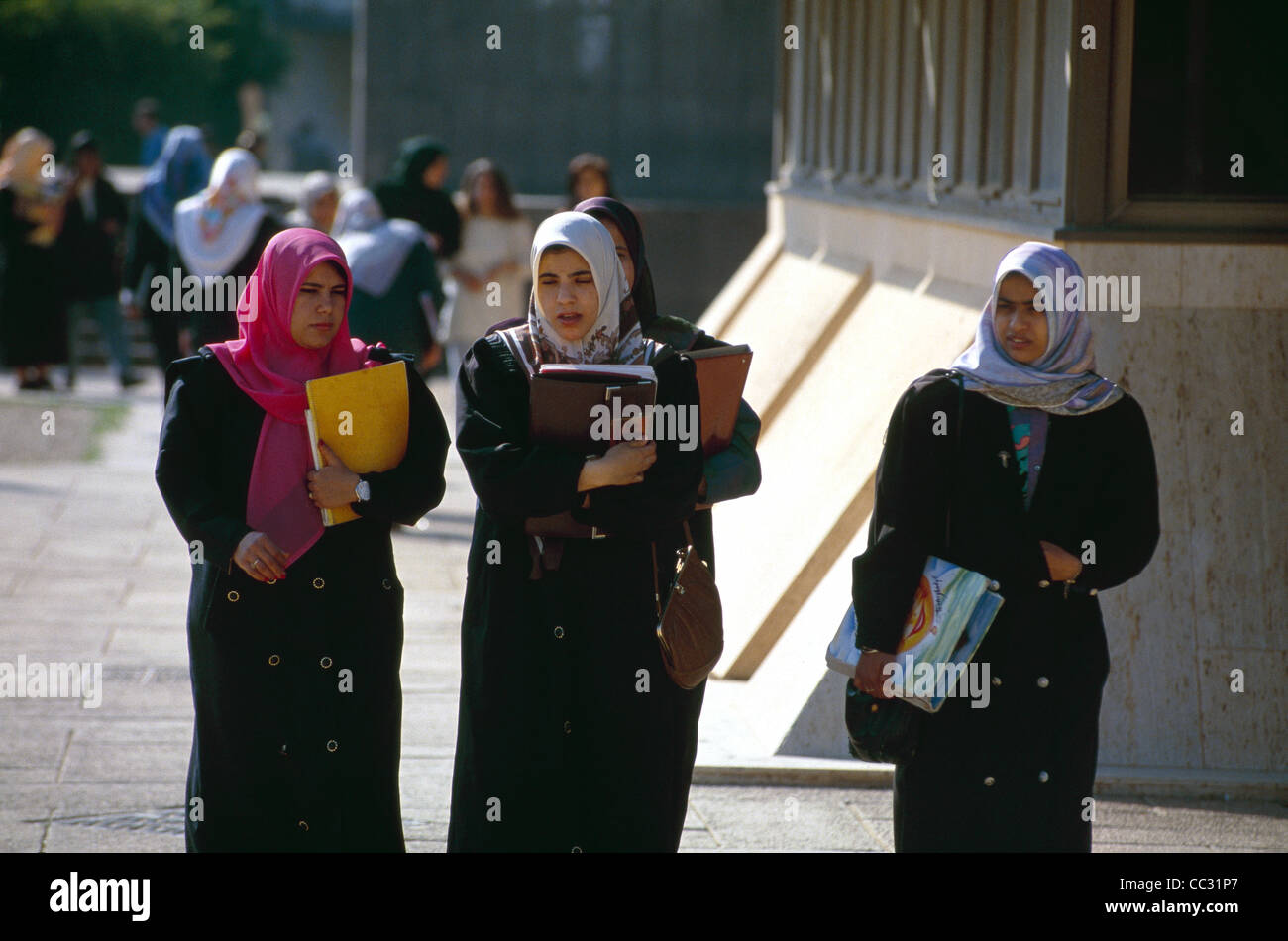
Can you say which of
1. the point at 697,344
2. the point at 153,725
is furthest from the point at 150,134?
the point at 697,344

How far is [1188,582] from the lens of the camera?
6695mm

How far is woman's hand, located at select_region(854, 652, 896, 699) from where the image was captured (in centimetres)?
451

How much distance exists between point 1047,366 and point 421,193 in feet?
25.6

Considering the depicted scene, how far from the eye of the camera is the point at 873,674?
452cm

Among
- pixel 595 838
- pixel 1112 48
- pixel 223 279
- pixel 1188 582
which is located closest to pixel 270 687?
pixel 595 838

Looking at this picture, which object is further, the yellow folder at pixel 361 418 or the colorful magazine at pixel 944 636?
the yellow folder at pixel 361 418

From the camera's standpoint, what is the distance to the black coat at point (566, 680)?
15.1ft

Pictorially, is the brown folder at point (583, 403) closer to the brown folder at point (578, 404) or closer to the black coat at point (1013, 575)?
the brown folder at point (578, 404)

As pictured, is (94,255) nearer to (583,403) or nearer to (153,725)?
(153,725)

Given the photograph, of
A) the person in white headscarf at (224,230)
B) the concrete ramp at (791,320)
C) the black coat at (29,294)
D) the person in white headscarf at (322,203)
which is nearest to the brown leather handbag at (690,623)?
the concrete ramp at (791,320)

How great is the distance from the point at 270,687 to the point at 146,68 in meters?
43.2

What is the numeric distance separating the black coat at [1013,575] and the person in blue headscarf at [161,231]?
356 inches

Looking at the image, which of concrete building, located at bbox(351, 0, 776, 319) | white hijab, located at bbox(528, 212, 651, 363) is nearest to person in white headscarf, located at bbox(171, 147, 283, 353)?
white hijab, located at bbox(528, 212, 651, 363)

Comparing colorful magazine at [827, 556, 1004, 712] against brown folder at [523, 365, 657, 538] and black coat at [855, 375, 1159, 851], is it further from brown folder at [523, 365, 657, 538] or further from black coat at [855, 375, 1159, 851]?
brown folder at [523, 365, 657, 538]
